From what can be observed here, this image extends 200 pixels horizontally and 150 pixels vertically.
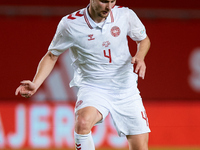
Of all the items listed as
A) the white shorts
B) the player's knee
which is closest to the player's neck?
the white shorts

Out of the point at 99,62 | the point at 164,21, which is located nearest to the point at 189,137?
the point at 164,21

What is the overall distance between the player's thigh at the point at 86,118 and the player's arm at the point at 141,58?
1.72 feet

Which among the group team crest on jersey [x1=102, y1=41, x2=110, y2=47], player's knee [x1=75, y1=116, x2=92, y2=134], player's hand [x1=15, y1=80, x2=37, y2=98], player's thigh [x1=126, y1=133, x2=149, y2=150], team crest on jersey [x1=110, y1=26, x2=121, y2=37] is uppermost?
team crest on jersey [x1=110, y1=26, x2=121, y2=37]

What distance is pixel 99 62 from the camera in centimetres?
438

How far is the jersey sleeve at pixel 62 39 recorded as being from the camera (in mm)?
4344

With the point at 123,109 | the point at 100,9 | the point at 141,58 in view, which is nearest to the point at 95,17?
the point at 100,9

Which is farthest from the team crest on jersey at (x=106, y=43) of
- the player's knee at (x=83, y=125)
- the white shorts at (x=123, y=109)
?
the player's knee at (x=83, y=125)

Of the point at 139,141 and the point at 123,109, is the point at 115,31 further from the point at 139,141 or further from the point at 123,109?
the point at 139,141

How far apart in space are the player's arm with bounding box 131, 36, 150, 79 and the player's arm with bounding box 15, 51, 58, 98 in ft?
2.59

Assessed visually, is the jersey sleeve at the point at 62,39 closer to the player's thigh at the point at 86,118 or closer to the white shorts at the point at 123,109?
the white shorts at the point at 123,109

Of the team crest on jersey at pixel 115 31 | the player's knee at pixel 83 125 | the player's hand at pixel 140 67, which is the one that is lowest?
the player's knee at pixel 83 125

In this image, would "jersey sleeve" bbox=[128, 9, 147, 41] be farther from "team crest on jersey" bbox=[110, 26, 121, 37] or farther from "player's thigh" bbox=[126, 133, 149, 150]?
"player's thigh" bbox=[126, 133, 149, 150]

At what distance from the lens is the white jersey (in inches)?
171

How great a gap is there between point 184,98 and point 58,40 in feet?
14.4
